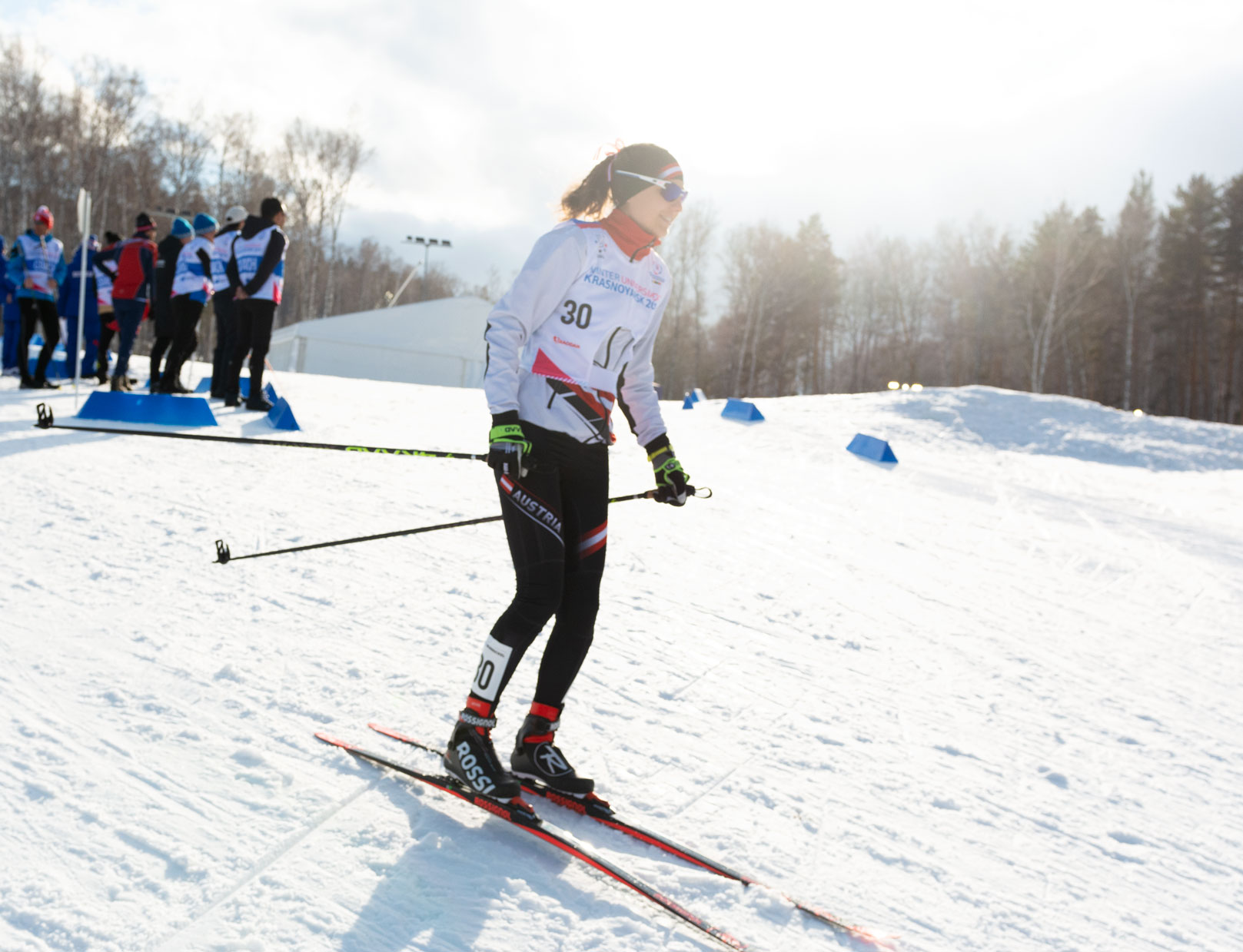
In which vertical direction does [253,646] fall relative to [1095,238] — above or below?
below

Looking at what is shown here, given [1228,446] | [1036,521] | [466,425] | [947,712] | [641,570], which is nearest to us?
[947,712]

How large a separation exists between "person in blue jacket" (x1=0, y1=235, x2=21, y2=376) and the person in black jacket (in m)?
3.21

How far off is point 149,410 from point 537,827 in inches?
239

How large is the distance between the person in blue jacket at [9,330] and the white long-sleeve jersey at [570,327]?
9.95m

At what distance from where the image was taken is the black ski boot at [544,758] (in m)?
2.27

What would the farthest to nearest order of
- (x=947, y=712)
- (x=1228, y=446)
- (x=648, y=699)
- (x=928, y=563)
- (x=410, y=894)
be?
1. (x=1228, y=446)
2. (x=928, y=563)
3. (x=947, y=712)
4. (x=648, y=699)
5. (x=410, y=894)

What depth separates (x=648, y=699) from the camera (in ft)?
10.00

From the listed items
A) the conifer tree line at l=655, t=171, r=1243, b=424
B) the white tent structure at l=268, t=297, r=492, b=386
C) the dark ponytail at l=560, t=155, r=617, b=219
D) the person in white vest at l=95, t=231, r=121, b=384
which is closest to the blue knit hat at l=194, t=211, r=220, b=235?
the person in white vest at l=95, t=231, r=121, b=384

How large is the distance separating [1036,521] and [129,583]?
6.78 meters

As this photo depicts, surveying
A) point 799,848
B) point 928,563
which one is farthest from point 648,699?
point 928,563

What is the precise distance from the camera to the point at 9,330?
32.9 ft

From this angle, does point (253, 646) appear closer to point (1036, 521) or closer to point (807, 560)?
point (807, 560)

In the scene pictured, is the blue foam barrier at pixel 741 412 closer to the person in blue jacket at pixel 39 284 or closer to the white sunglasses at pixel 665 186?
the person in blue jacket at pixel 39 284

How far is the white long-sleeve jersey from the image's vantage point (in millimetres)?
2182
